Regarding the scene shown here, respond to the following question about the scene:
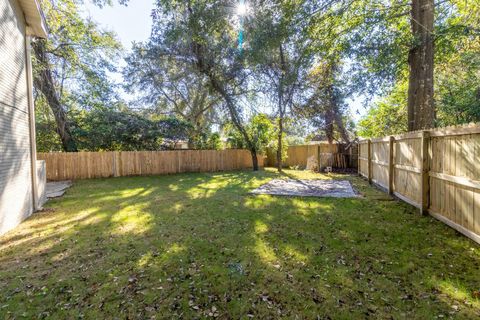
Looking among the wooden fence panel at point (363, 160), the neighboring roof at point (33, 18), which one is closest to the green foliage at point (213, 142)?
the wooden fence panel at point (363, 160)

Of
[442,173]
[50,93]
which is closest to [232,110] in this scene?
[50,93]

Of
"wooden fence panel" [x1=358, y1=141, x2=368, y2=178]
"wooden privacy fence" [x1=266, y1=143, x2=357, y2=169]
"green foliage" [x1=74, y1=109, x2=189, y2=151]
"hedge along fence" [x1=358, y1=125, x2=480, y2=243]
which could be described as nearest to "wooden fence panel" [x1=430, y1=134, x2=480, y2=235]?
"hedge along fence" [x1=358, y1=125, x2=480, y2=243]

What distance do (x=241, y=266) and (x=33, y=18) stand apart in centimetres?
636

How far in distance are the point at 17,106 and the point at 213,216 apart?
4155mm

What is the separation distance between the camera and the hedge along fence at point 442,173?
3.14 m

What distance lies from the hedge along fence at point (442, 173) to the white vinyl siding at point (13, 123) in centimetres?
661

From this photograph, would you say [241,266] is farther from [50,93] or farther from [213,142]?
[213,142]

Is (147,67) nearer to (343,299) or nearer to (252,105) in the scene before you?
(252,105)

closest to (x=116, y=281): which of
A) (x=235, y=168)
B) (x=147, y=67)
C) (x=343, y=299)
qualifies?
(x=343, y=299)

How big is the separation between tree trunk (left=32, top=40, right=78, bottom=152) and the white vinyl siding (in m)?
4.96

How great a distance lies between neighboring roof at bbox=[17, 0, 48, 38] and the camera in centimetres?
485

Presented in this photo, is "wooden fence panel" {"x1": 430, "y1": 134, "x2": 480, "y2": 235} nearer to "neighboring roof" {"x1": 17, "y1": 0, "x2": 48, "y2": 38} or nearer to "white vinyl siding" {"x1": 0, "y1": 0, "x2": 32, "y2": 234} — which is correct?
"white vinyl siding" {"x1": 0, "y1": 0, "x2": 32, "y2": 234}

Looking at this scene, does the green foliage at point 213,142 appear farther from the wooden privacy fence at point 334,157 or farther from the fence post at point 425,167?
the fence post at point 425,167

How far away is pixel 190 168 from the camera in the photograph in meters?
13.3
